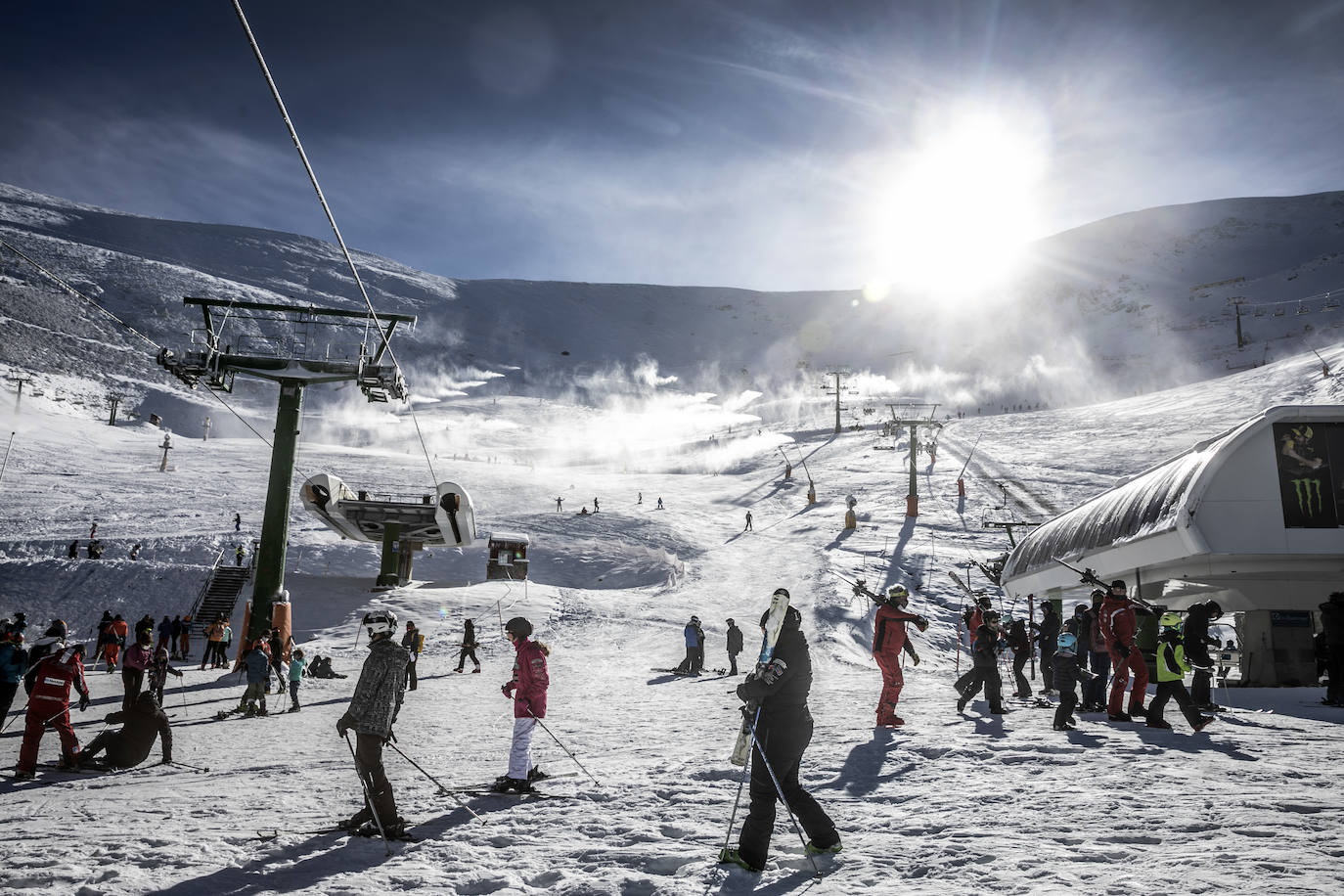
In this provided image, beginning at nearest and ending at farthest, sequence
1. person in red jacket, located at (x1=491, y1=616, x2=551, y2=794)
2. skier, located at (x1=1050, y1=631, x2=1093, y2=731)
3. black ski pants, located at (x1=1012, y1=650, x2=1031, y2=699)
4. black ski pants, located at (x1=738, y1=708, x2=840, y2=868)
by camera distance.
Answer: black ski pants, located at (x1=738, y1=708, x2=840, y2=868)
person in red jacket, located at (x1=491, y1=616, x2=551, y2=794)
skier, located at (x1=1050, y1=631, x2=1093, y2=731)
black ski pants, located at (x1=1012, y1=650, x2=1031, y2=699)

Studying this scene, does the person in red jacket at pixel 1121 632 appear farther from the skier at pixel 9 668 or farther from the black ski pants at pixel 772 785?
the skier at pixel 9 668

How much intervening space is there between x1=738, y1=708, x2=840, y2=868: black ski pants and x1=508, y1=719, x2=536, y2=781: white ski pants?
3.08 m

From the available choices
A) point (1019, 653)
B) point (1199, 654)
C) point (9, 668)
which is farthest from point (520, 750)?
point (1019, 653)

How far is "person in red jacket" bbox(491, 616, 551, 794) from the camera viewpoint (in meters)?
7.54

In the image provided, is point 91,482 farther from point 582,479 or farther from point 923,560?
point 923,560

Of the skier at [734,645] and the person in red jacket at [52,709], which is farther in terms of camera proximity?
the skier at [734,645]

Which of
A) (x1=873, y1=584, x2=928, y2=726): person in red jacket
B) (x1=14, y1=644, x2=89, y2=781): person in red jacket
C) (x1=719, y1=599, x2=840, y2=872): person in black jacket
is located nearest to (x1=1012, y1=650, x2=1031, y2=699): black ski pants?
(x1=873, y1=584, x2=928, y2=726): person in red jacket

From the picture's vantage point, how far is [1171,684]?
921 cm

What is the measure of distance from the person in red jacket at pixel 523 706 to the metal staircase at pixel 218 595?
76.7ft

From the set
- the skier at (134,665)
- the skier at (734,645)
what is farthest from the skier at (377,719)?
the skier at (734,645)

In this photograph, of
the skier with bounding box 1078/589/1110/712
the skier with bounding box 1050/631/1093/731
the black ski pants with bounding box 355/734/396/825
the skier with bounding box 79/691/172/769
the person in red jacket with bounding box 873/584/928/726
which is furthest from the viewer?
the skier with bounding box 1078/589/1110/712

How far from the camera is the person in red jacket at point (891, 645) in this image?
32.6ft

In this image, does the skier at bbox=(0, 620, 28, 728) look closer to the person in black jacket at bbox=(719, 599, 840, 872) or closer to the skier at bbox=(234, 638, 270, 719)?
the skier at bbox=(234, 638, 270, 719)

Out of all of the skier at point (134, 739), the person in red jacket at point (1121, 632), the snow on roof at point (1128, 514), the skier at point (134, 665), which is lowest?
the skier at point (134, 739)
